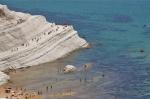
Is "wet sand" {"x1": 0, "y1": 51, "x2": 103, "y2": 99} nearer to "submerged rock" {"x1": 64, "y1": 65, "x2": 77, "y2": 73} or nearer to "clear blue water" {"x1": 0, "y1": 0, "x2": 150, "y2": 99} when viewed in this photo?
"submerged rock" {"x1": 64, "y1": 65, "x2": 77, "y2": 73}

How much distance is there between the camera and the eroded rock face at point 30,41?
10556 centimetres

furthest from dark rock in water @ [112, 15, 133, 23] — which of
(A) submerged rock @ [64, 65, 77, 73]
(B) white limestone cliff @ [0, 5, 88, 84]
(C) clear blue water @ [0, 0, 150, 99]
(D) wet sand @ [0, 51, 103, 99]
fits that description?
(A) submerged rock @ [64, 65, 77, 73]

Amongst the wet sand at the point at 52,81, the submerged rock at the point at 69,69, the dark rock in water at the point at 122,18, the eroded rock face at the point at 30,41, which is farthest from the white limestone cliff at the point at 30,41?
the dark rock in water at the point at 122,18

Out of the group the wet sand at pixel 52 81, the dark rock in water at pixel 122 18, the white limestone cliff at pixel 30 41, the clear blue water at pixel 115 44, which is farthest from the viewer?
the dark rock in water at pixel 122 18

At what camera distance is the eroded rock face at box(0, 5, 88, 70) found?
10556 centimetres

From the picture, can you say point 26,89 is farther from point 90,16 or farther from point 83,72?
point 90,16

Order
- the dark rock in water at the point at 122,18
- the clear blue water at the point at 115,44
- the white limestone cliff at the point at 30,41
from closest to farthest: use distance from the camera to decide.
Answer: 1. the clear blue water at the point at 115,44
2. the white limestone cliff at the point at 30,41
3. the dark rock in water at the point at 122,18

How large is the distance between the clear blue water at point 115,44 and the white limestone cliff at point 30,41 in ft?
14.9

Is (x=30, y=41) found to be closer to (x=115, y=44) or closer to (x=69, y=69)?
(x=69, y=69)

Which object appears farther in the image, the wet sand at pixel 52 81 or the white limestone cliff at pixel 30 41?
the white limestone cliff at pixel 30 41

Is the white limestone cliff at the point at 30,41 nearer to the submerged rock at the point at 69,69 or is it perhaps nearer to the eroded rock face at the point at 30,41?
the eroded rock face at the point at 30,41

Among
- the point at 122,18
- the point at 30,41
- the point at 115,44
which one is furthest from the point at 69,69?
the point at 122,18

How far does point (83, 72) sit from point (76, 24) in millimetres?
58326

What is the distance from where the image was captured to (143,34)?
14388 centimetres
